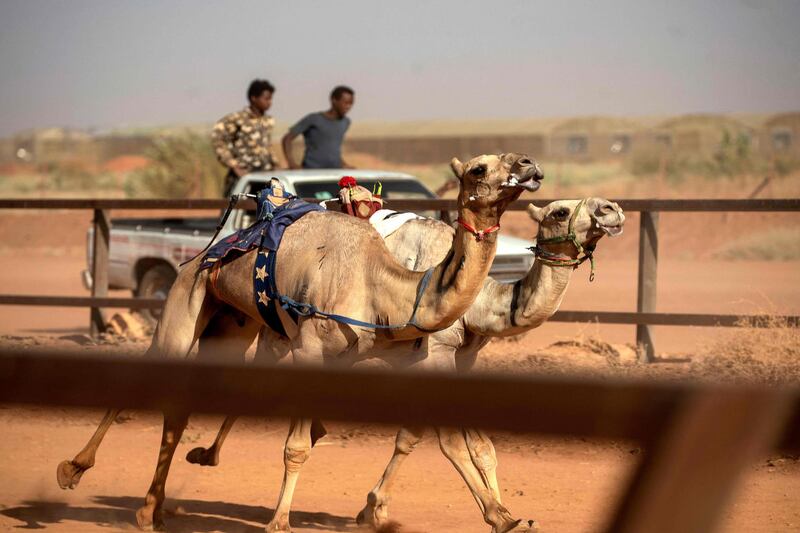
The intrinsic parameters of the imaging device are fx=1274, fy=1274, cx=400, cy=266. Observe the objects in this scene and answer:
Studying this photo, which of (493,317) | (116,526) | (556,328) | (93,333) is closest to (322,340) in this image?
(493,317)

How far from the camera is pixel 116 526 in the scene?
23.4 ft

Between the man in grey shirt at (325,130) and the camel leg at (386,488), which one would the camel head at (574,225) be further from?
the man in grey shirt at (325,130)

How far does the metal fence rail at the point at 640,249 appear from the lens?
9.81m

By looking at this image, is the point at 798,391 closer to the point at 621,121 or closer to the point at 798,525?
the point at 798,525

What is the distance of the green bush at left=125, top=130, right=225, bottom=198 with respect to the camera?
3872 centimetres

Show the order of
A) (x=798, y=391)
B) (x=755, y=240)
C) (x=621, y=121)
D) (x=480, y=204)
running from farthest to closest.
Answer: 1. (x=621, y=121)
2. (x=755, y=240)
3. (x=480, y=204)
4. (x=798, y=391)

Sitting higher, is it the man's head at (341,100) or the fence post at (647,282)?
the man's head at (341,100)

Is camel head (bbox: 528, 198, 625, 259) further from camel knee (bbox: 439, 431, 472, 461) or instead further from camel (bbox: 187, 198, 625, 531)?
camel knee (bbox: 439, 431, 472, 461)

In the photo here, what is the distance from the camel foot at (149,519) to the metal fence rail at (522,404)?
15.5 ft

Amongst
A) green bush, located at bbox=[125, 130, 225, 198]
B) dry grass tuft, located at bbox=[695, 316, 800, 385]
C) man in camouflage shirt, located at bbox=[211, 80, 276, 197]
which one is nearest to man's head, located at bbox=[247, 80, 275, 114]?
man in camouflage shirt, located at bbox=[211, 80, 276, 197]

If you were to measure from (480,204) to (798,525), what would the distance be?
265 cm

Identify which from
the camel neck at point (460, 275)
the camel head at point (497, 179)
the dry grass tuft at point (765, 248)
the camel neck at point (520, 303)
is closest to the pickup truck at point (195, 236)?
the camel neck at point (520, 303)

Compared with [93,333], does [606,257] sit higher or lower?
lower

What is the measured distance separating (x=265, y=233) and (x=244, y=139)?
6.31m
